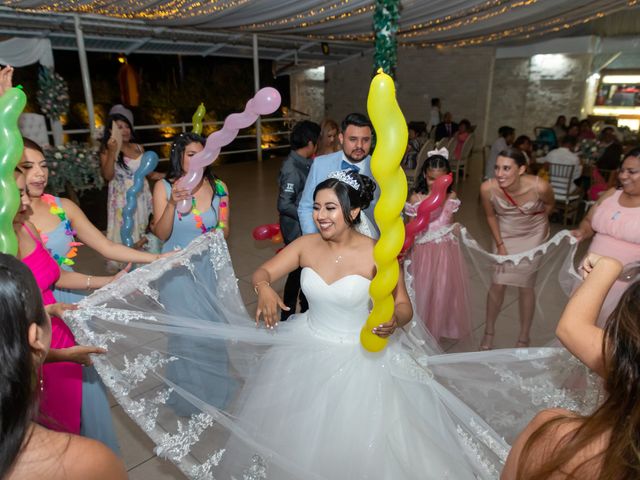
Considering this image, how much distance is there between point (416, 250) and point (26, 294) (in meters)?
2.69

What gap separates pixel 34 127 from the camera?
303 inches

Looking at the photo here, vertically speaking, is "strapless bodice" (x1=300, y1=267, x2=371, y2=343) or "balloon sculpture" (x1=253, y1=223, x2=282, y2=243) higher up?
"strapless bodice" (x1=300, y1=267, x2=371, y2=343)

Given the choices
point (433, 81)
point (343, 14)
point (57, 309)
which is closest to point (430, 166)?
point (57, 309)

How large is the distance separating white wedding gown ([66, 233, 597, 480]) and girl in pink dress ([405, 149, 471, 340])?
122 cm

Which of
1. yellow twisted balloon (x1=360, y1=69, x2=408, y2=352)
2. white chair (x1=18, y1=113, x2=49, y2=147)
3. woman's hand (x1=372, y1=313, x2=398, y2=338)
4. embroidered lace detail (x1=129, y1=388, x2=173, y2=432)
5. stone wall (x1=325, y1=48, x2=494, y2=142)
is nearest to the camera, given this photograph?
yellow twisted balloon (x1=360, y1=69, x2=408, y2=352)

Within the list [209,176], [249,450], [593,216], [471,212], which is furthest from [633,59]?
[249,450]

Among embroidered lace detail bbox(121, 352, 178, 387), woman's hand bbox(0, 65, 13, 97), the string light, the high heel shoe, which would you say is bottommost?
the high heel shoe

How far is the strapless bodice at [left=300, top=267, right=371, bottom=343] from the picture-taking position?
6.31 feet

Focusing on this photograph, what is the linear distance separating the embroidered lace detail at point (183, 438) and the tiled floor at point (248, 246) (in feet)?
1.68

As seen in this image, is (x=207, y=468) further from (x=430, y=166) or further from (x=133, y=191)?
(x=133, y=191)

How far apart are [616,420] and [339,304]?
1154 mm

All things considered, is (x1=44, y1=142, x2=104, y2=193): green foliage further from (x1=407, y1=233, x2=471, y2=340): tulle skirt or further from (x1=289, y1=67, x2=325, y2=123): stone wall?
(x1=289, y1=67, x2=325, y2=123): stone wall

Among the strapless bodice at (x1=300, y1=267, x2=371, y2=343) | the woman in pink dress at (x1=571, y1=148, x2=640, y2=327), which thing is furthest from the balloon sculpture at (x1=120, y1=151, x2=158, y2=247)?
the woman in pink dress at (x1=571, y1=148, x2=640, y2=327)

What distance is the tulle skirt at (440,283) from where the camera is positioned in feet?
10.6
